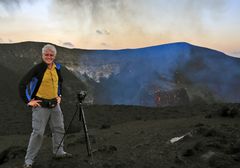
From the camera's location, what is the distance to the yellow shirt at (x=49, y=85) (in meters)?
6.40

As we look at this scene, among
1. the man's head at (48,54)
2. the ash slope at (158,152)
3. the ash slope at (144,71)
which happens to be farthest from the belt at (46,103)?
the ash slope at (144,71)

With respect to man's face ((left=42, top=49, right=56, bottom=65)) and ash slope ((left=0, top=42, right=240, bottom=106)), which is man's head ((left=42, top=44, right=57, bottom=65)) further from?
ash slope ((left=0, top=42, right=240, bottom=106))

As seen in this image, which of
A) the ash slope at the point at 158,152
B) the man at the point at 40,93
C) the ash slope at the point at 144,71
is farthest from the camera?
the ash slope at the point at 144,71

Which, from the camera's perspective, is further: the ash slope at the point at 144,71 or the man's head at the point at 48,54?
the ash slope at the point at 144,71

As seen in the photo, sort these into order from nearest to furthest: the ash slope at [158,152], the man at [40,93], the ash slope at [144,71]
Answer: the man at [40,93], the ash slope at [158,152], the ash slope at [144,71]

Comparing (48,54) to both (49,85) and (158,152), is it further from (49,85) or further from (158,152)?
(158,152)

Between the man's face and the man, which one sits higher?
the man's face

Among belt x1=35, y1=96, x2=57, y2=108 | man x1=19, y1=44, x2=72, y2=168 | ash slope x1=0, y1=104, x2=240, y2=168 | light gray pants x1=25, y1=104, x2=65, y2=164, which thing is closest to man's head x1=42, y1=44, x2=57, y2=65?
man x1=19, y1=44, x2=72, y2=168

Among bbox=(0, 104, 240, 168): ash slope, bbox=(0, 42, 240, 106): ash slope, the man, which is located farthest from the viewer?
bbox=(0, 42, 240, 106): ash slope

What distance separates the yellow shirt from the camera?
21.0 feet

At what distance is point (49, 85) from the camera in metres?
6.46

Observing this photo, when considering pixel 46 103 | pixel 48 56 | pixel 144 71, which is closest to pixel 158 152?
pixel 46 103

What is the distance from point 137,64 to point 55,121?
36.8m

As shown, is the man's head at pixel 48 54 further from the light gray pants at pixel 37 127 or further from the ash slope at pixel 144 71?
the ash slope at pixel 144 71
